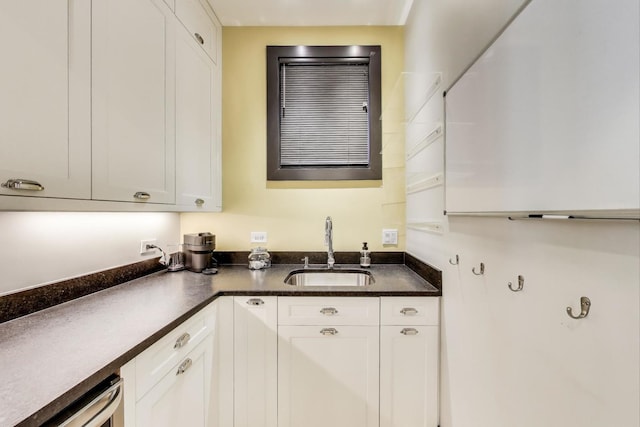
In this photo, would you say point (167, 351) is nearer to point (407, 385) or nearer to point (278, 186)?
point (407, 385)

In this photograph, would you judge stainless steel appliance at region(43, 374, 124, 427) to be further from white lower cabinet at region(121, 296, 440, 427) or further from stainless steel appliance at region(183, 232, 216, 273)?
stainless steel appliance at region(183, 232, 216, 273)

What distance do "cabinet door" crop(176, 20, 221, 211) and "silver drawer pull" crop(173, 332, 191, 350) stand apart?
27.7 inches

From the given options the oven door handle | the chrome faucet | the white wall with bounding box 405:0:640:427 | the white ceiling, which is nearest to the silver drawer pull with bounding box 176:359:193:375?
the oven door handle

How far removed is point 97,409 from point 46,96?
87 centimetres

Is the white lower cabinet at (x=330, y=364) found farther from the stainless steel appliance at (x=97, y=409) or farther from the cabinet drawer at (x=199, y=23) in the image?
the cabinet drawer at (x=199, y=23)

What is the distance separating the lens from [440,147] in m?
1.34

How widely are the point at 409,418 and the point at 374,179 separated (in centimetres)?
142

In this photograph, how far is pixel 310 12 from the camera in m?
1.85

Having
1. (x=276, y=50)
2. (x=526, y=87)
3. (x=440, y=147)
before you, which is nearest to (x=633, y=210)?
(x=526, y=87)

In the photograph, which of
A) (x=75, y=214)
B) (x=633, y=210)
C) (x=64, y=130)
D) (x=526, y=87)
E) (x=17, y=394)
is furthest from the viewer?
(x=75, y=214)

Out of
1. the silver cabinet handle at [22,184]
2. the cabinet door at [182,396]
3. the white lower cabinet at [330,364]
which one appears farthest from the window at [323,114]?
the silver cabinet handle at [22,184]

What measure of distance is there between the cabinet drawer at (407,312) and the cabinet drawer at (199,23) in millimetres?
1855

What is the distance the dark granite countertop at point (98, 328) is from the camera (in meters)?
0.60

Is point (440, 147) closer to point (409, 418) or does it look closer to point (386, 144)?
point (386, 144)
